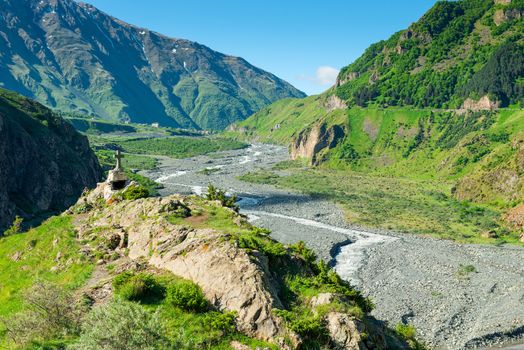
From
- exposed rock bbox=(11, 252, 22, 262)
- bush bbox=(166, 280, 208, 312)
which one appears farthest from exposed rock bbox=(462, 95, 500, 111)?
bush bbox=(166, 280, 208, 312)

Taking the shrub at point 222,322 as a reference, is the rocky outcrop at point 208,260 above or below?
above

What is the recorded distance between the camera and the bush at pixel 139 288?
24375 millimetres

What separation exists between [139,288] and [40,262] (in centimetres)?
1598

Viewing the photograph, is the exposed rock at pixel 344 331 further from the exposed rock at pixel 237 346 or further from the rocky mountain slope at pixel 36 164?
the rocky mountain slope at pixel 36 164

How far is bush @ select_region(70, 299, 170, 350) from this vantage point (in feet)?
51.9

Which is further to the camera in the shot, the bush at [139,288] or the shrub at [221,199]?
the shrub at [221,199]

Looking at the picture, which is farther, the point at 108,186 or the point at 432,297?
the point at 432,297

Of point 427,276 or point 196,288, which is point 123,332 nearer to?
point 196,288

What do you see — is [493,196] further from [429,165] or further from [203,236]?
[203,236]

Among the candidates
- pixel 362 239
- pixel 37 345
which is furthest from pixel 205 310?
pixel 362 239

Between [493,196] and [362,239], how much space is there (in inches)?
2007

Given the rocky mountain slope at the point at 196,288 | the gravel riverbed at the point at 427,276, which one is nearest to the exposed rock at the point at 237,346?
the rocky mountain slope at the point at 196,288

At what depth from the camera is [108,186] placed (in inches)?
1923

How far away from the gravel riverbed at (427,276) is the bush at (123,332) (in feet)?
115
